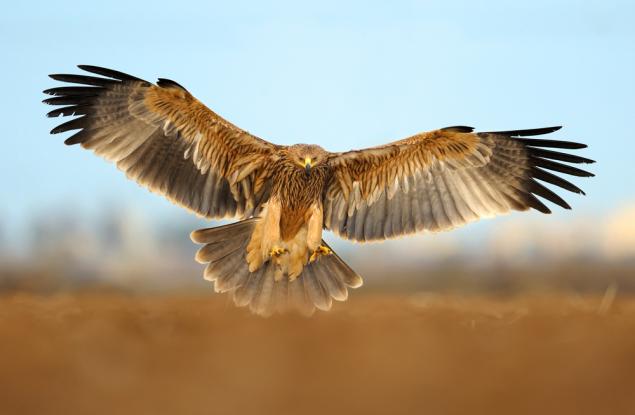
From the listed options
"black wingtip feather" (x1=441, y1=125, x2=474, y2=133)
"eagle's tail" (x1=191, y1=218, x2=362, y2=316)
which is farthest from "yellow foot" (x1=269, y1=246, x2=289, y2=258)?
"black wingtip feather" (x1=441, y1=125, x2=474, y2=133)

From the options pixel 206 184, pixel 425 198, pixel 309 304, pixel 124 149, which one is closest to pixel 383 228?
pixel 425 198

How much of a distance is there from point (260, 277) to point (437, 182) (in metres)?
2.13

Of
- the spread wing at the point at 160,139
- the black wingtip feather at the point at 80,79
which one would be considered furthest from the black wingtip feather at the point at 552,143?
the black wingtip feather at the point at 80,79

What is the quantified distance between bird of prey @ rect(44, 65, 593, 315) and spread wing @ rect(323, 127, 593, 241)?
1cm

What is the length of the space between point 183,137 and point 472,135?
2980mm

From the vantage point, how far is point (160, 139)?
7422 millimetres

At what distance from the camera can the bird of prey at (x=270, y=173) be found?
7.26m

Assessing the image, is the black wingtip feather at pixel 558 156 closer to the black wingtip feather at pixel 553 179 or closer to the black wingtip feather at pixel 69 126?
the black wingtip feather at pixel 553 179

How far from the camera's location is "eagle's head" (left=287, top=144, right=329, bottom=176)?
283 inches

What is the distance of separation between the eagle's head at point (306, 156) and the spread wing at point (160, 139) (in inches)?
9.0

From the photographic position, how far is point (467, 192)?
7.64 m

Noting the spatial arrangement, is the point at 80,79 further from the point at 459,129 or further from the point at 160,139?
the point at 459,129

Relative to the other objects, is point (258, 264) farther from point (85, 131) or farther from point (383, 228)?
point (85, 131)

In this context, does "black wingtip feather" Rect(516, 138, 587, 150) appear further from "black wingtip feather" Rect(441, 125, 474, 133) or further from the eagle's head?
the eagle's head
